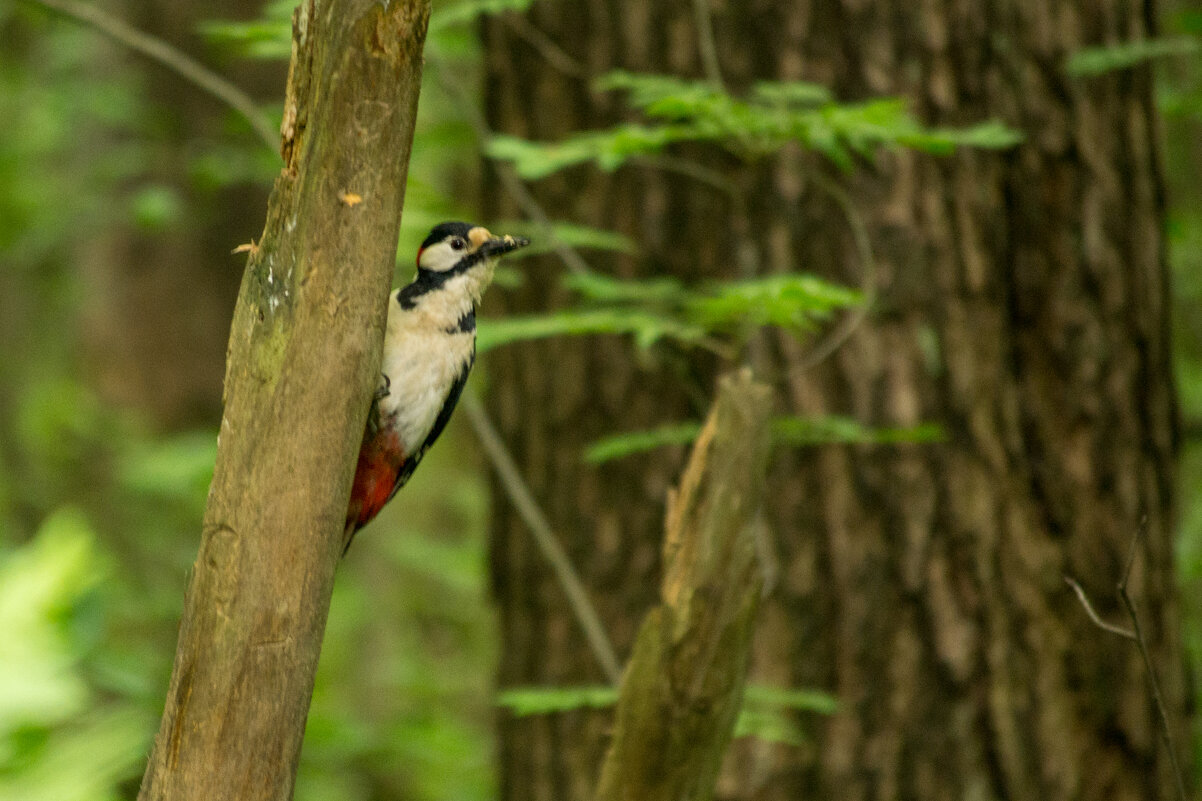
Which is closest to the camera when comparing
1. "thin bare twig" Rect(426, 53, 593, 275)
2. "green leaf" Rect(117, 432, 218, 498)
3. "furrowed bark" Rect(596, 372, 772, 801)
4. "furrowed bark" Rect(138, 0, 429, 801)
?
"furrowed bark" Rect(138, 0, 429, 801)

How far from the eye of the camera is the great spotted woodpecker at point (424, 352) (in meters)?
2.50

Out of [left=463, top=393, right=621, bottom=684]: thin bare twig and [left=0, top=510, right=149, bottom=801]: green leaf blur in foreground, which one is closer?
[left=0, top=510, right=149, bottom=801]: green leaf blur in foreground

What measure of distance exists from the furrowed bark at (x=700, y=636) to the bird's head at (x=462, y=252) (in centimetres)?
57

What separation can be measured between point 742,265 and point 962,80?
0.90 m

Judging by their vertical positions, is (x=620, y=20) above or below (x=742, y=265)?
above

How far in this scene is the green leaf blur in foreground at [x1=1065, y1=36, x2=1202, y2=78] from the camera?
3.27 m

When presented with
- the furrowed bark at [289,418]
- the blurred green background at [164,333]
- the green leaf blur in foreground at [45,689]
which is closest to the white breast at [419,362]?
the furrowed bark at [289,418]

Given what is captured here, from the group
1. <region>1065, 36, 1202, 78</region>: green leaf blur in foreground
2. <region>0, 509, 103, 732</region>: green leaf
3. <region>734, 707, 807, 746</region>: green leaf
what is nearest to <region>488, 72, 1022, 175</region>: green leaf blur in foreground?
<region>1065, 36, 1202, 78</region>: green leaf blur in foreground

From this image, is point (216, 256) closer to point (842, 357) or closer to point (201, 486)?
point (201, 486)

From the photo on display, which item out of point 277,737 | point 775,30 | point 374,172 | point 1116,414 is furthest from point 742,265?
point 277,737

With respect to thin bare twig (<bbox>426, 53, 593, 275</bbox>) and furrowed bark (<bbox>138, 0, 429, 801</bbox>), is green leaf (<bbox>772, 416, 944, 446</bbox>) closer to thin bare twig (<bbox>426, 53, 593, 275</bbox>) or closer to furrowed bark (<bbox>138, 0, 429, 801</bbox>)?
thin bare twig (<bbox>426, 53, 593, 275</bbox>)

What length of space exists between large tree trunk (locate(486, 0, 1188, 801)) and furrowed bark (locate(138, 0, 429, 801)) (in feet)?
6.17

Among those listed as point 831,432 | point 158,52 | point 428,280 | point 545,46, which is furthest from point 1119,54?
point 158,52

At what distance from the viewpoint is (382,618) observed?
7.70 m
